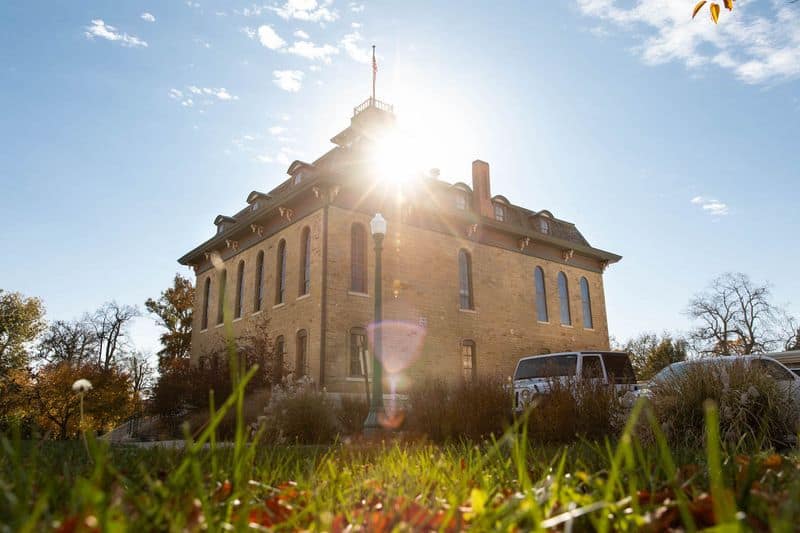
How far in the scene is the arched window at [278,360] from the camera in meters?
21.1

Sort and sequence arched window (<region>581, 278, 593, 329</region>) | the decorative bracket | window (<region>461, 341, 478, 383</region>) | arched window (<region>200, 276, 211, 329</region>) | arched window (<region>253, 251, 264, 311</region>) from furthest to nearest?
arched window (<region>581, 278, 593, 329</region>), arched window (<region>200, 276, 211, 329</region>), arched window (<region>253, 251, 264, 311</region>), window (<region>461, 341, 478, 383</region>), the decorative bracket


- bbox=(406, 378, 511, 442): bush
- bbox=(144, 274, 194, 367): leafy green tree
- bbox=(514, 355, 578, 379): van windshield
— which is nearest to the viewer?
bbox=(406, 378, 511, 442): bush

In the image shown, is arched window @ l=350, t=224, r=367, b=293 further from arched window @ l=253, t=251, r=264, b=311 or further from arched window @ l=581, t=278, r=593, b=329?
arched window @ l=581, t=278, r=593, b=329

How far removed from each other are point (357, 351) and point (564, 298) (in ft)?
47.6

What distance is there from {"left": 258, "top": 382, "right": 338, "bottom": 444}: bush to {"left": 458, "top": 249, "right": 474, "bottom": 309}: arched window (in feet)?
46.4

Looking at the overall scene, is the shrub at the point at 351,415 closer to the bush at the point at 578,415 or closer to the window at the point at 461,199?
the bush at the point at 578,415

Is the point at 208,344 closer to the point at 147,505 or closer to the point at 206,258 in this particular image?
the point at 206,258

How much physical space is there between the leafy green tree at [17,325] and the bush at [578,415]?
46.7 metres

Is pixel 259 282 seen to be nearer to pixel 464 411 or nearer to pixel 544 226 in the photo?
pixel 544 226

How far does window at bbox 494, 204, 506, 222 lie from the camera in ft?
97.6

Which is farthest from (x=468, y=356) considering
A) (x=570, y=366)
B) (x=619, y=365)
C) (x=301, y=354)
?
(x=570, y=366)

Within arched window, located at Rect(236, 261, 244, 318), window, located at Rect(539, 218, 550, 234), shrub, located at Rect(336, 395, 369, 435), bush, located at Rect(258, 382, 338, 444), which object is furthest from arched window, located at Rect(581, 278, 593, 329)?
bush, located at Rect(258, 382, 338, 444)

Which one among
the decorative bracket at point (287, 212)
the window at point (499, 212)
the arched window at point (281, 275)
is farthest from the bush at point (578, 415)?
the window at point (499, 212)

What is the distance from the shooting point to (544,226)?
104 ft
